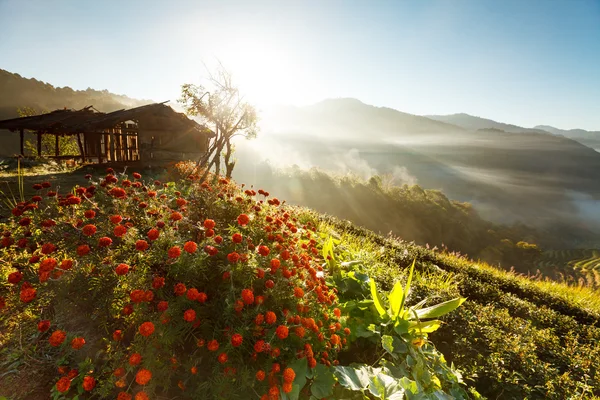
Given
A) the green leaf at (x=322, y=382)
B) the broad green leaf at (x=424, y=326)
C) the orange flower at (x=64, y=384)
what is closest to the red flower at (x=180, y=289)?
the orange flower at (x=64, y=384)

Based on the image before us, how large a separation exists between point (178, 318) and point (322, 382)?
118 centimetres

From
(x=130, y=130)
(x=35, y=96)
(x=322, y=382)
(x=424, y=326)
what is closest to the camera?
(x=322, y=382)

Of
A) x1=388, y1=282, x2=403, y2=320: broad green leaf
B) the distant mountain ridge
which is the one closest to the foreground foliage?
x1=388, y1=282, x2=403, y2=320: broad green leaf

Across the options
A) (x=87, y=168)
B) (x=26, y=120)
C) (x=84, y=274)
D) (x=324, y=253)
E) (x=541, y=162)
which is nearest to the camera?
(x=84, y=274)

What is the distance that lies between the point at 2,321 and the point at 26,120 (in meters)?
21.6

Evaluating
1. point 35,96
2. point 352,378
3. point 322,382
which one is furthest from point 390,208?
point 35,96

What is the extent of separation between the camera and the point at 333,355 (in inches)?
96.6

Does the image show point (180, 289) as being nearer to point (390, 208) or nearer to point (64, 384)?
point (64, 384)

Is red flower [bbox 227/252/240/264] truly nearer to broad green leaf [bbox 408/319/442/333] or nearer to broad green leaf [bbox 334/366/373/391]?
broad green leaf [bbox 334/366/373/391]

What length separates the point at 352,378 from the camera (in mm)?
2160

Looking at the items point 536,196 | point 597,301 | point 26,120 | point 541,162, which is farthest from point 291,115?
point 597,301

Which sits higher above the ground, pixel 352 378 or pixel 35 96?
pixel 35 96

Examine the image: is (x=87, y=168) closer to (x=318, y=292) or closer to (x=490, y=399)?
(x=318, y=292)

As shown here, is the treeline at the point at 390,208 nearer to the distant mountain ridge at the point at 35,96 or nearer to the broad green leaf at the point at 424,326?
the broad green leaf at the point at 424,326
